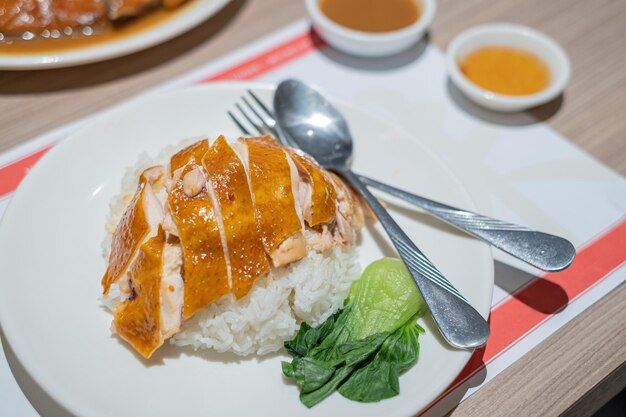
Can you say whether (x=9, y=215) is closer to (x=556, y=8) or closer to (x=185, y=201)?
(x=185, y=201)

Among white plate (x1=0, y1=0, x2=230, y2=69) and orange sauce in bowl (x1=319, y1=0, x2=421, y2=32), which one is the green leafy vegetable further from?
white plate (x1=0, y1=0, x2=230, y2=69)

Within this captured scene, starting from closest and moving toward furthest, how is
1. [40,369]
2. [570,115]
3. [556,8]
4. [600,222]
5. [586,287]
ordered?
1. [40,369]
2. [586,287]
3. [600,222]
4. [570,115]
5. [556,8]

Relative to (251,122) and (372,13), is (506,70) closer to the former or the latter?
(372,13)

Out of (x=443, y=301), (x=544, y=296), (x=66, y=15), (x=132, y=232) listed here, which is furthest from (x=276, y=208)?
(x=66, y=15)

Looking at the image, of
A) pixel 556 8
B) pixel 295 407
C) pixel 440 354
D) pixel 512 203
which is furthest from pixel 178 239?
pixel 556 8

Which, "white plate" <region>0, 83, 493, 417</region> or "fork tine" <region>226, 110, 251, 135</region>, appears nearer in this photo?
"white plate" <region>0, 83, 493, 417</region>

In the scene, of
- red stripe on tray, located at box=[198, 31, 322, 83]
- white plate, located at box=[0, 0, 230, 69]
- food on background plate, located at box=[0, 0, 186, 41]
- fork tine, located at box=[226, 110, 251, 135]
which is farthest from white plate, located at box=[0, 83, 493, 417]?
food on background plate, located at box=[0, 0, 186, 41]
